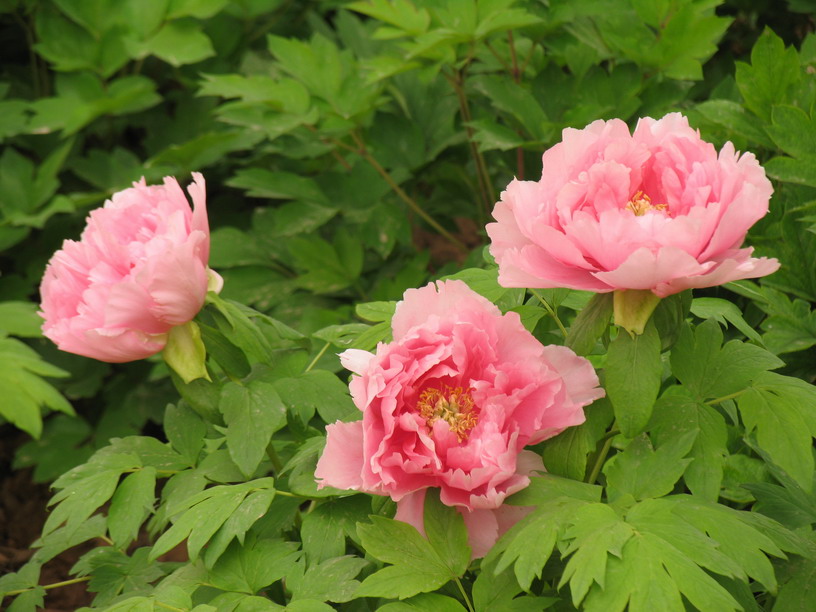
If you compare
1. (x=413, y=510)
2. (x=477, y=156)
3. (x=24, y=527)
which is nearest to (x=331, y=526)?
(x=413, y=510)

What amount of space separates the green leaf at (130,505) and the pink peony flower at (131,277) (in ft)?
0.45

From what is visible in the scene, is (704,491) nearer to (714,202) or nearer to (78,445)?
(714,202)

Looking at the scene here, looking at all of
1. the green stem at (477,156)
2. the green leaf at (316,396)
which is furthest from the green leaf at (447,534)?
the green stem at (477,156)

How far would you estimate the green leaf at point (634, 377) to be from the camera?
0.85 m

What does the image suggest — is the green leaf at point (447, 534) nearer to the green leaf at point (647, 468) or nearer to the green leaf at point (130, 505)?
the green leaf at point (647, 468)

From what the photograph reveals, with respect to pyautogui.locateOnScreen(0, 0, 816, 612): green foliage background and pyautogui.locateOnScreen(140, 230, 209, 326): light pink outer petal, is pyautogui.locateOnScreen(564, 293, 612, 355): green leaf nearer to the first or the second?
pyautogui.locateOnScreen(0, 0, 816, 612): green foliage background

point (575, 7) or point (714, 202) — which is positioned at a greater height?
point (714, 202)

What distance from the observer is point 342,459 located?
0.92m

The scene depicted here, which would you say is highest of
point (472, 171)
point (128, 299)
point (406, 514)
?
point (128, 299)

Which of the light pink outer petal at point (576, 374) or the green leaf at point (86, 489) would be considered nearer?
the light pink outer petal at point (576, 374)

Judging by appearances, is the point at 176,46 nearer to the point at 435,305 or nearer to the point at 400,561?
the point at 435,305

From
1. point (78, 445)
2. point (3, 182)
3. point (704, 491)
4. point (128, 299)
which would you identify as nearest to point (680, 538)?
point (704, 491)

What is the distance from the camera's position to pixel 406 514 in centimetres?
94

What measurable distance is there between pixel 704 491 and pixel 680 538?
0.25ft
